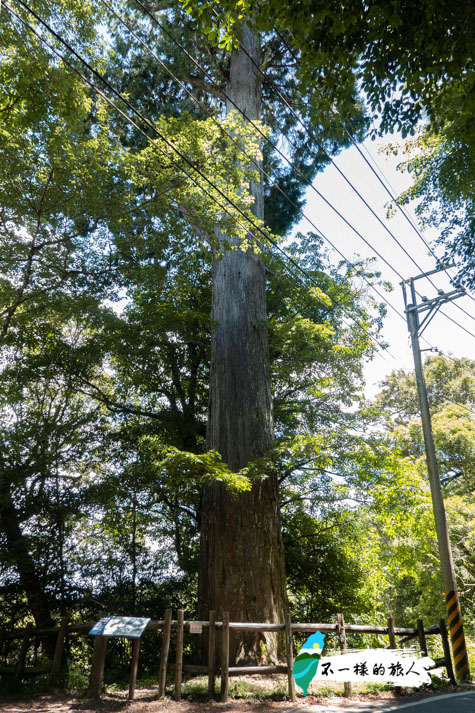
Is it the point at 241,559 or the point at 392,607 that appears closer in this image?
the point at 241,559

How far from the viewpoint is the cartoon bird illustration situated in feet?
21.5

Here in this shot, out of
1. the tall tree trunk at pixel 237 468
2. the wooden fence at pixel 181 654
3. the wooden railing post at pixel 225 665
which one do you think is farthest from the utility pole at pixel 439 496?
the wooden railing post at pixel 225 665

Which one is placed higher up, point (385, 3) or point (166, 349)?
point (166, 349)

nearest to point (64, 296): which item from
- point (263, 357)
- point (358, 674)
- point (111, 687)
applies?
point (263, 357)

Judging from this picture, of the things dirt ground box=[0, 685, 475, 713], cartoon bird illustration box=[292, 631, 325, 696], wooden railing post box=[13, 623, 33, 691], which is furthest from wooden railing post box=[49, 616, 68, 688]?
cartoon bird illustration box=[292, 631, 325, 696]

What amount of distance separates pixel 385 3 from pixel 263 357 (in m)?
7.04

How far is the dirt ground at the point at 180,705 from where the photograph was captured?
579 centimetres

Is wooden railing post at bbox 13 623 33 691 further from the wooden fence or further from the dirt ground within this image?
the dirt ground

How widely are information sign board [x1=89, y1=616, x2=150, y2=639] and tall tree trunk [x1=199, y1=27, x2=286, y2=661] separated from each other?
1.95m

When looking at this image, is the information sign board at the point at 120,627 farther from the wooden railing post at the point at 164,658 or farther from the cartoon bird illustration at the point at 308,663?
the cartoon bird illustration at the point at 308,663

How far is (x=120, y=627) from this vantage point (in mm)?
6168

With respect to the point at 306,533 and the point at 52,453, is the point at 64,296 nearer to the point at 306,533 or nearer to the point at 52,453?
the point at 52,453

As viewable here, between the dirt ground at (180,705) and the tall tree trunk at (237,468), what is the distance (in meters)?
1.37

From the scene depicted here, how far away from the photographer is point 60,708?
5988mm
